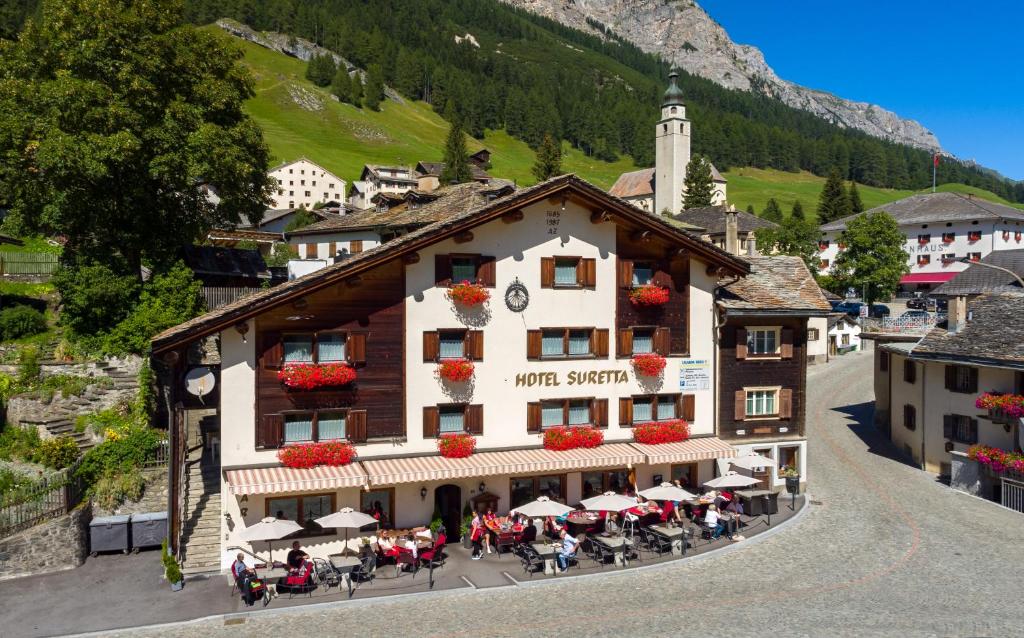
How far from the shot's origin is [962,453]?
3588 cm

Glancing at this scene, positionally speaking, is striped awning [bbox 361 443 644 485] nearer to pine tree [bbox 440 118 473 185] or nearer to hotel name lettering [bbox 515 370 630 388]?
hotel name lettering [bbox 515 370 630 388]

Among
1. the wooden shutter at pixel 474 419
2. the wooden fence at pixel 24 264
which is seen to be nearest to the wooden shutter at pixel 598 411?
the wooden shutter at pixel 474 419

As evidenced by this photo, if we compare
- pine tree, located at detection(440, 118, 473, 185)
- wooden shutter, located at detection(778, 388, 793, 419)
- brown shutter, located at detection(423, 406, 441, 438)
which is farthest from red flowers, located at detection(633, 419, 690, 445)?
pine tree, located at detection(440, 118, 473, 185)

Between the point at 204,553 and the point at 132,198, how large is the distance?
66.8 feet

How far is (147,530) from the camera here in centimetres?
2730

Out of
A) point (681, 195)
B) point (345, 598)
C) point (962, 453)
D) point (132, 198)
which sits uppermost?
point (681, 195)

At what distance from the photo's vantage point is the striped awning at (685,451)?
1188 inches

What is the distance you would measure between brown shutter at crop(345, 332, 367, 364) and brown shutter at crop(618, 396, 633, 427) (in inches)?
423

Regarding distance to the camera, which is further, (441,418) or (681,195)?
(681,195)

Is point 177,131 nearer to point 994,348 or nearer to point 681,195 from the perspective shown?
point 994,348

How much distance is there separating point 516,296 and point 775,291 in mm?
12982

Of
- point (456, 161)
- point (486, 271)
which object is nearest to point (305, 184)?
point (456, 161)

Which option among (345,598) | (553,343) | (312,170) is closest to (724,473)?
(553,343)

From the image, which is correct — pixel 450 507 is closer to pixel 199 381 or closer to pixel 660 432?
pixel 660 432
